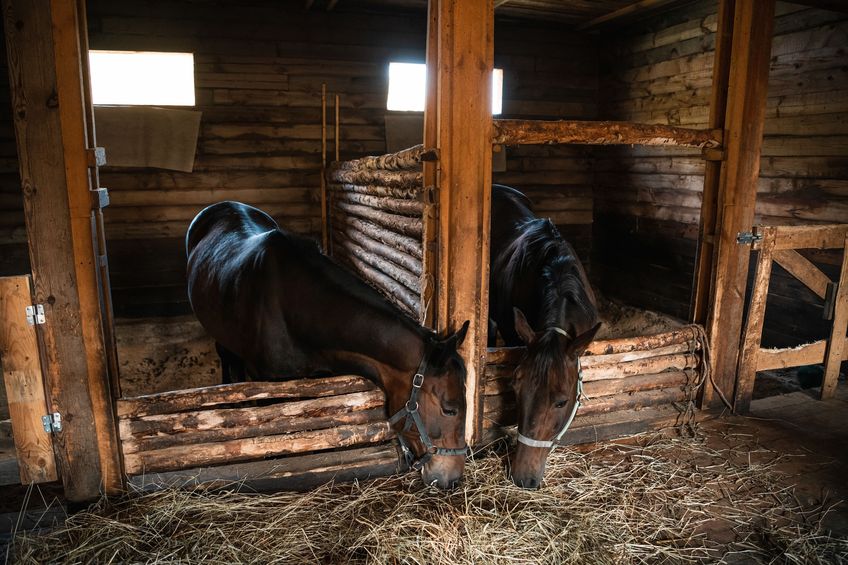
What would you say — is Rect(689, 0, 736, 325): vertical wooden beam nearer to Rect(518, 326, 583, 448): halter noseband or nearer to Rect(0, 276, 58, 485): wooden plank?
Rect(518, 326, 583, 448): halter noseband

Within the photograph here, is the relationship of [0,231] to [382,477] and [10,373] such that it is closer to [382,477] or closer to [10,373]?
[10,373]

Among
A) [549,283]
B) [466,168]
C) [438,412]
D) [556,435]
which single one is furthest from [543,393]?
[466,168]

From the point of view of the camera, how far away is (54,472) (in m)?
2.87

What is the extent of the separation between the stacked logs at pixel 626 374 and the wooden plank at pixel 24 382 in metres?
2.43

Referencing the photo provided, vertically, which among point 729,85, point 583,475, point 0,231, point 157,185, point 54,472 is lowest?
point 583,475

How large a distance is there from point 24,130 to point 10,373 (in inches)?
45.1

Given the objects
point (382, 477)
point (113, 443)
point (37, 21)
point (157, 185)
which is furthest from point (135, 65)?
point (382, 477)

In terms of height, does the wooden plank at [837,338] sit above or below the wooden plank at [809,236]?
below

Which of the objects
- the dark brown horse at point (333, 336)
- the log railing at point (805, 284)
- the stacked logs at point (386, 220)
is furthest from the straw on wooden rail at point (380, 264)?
the log railing at point (805, 284)

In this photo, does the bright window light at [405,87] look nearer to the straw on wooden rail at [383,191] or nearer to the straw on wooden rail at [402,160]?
the straw on wooden rail at [383,191]

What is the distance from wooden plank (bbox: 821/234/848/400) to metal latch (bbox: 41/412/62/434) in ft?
17.5

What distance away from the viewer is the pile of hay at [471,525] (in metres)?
2.62

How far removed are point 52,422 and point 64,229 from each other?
3.17ft

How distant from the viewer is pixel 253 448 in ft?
10.2
